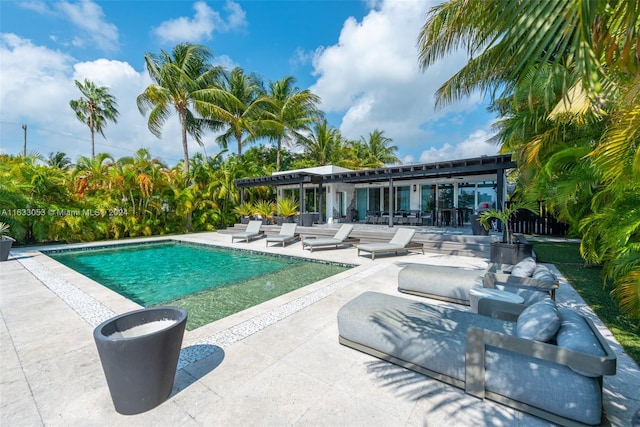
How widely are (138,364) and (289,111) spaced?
19962 millimetres

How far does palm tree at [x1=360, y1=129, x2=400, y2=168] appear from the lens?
1144 inches

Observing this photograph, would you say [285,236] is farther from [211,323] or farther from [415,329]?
[415,329]

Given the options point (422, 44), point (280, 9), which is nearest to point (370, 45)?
point (280, 9)

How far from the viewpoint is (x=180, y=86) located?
16.4 meters

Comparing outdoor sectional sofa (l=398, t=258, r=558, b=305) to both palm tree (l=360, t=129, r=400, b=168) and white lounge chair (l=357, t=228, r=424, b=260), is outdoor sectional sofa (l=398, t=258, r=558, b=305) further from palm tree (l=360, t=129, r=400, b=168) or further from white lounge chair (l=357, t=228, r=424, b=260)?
palm tree (l=360, t=129, r=400, b=168)

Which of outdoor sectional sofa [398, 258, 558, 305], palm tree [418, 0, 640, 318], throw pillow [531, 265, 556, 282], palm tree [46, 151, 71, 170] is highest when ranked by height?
palm tree [46, 151, 71, 170]

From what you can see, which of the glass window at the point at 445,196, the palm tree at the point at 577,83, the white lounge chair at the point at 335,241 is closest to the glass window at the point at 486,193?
the glass window at the point at 445,196

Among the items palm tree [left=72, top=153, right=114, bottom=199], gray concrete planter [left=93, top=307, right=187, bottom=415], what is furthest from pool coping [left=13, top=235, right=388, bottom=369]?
palm tree [left=72, top=153, right=114, bottom=199]

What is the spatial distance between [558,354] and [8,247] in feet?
42.9

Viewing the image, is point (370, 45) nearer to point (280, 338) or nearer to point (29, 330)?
point (280, 338)

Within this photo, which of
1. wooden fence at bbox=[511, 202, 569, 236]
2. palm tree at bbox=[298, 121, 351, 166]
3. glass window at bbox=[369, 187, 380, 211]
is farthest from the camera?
palm tree at bbox=[298, 121, 351, 166]

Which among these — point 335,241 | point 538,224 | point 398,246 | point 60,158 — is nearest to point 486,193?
point 538,224

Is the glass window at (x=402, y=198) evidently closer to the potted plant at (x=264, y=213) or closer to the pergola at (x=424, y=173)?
the pergola at (x=424, y=173)

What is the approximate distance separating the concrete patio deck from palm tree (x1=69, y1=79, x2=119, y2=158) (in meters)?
27.4
